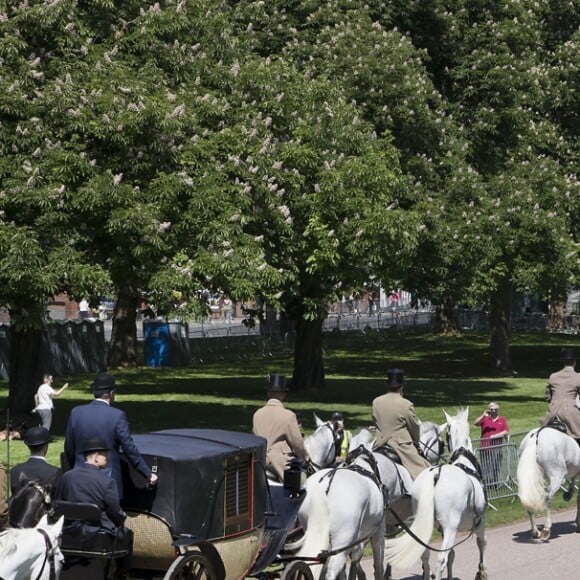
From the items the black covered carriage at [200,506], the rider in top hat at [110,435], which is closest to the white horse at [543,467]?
the black covered carriage at [200,506]

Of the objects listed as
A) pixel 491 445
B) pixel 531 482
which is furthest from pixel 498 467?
pixel 531 482

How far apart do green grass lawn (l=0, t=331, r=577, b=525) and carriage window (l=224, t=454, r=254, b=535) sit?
8601 mm

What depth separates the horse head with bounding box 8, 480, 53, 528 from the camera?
29.5 feet

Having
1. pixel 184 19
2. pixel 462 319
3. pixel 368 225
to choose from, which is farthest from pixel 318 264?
pixel 462 319

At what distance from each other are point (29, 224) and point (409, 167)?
577 inches

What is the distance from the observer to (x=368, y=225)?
2961 cm

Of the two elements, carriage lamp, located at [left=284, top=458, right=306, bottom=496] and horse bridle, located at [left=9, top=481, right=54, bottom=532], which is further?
carriage lamp, located at [left=284, top=458, right=306, bottom=496]

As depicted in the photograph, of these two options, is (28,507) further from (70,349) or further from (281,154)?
(70,349)

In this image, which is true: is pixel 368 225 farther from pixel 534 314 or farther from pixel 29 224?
pixel 534 314

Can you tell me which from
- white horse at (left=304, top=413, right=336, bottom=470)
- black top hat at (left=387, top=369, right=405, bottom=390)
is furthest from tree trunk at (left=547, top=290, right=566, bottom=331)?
black top hat at (left=387, top=369, right=405, bottom=390)

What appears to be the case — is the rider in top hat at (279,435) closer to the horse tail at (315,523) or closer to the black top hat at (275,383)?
the black top hat at (275,383)

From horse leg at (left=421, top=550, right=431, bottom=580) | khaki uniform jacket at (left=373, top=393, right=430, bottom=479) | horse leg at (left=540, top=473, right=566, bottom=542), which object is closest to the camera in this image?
horse leg at (left=421, top=550, right=431, bottom=580)

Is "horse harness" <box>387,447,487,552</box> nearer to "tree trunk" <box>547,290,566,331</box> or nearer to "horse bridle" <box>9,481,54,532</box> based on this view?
"horse bridle" <box>9,481,54,532</box>

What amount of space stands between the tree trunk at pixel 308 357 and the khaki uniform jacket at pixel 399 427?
885 inches
